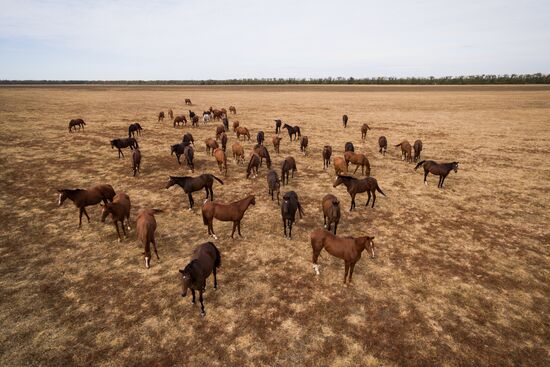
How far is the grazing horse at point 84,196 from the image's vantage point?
10.4 m

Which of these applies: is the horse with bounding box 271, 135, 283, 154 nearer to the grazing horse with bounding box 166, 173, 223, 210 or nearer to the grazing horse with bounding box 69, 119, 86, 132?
the grazing horse with bounding box 166, 173, 223, 210

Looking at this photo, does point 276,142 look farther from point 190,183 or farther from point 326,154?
point 190,183

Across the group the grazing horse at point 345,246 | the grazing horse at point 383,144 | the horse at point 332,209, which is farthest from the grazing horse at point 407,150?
the grazing horse at point 345,246

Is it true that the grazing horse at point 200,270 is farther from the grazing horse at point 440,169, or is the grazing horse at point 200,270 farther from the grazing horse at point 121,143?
the grazing horse at point 121,143

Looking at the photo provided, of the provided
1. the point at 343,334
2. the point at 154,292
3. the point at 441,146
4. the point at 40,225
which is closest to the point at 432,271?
the point at 343,334

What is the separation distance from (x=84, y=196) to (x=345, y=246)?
913 centimetres

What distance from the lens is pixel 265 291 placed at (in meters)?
7.64

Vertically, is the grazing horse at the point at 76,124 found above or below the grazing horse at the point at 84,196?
above

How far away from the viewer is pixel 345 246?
7770 mm

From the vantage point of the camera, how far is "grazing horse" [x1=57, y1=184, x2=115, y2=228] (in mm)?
10430

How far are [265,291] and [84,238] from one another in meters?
6.63

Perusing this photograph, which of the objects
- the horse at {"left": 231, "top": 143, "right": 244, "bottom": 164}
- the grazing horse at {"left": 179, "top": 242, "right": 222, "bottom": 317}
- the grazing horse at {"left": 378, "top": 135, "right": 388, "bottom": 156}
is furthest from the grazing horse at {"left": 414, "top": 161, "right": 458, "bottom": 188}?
the grazing horse at {"left": 179, "top": 242, "right": 222, "bottom": 317}

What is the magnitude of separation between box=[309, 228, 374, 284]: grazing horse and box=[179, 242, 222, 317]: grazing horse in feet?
8.75

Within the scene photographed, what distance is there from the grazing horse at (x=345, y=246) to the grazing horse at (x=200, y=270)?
2666 millimetres
